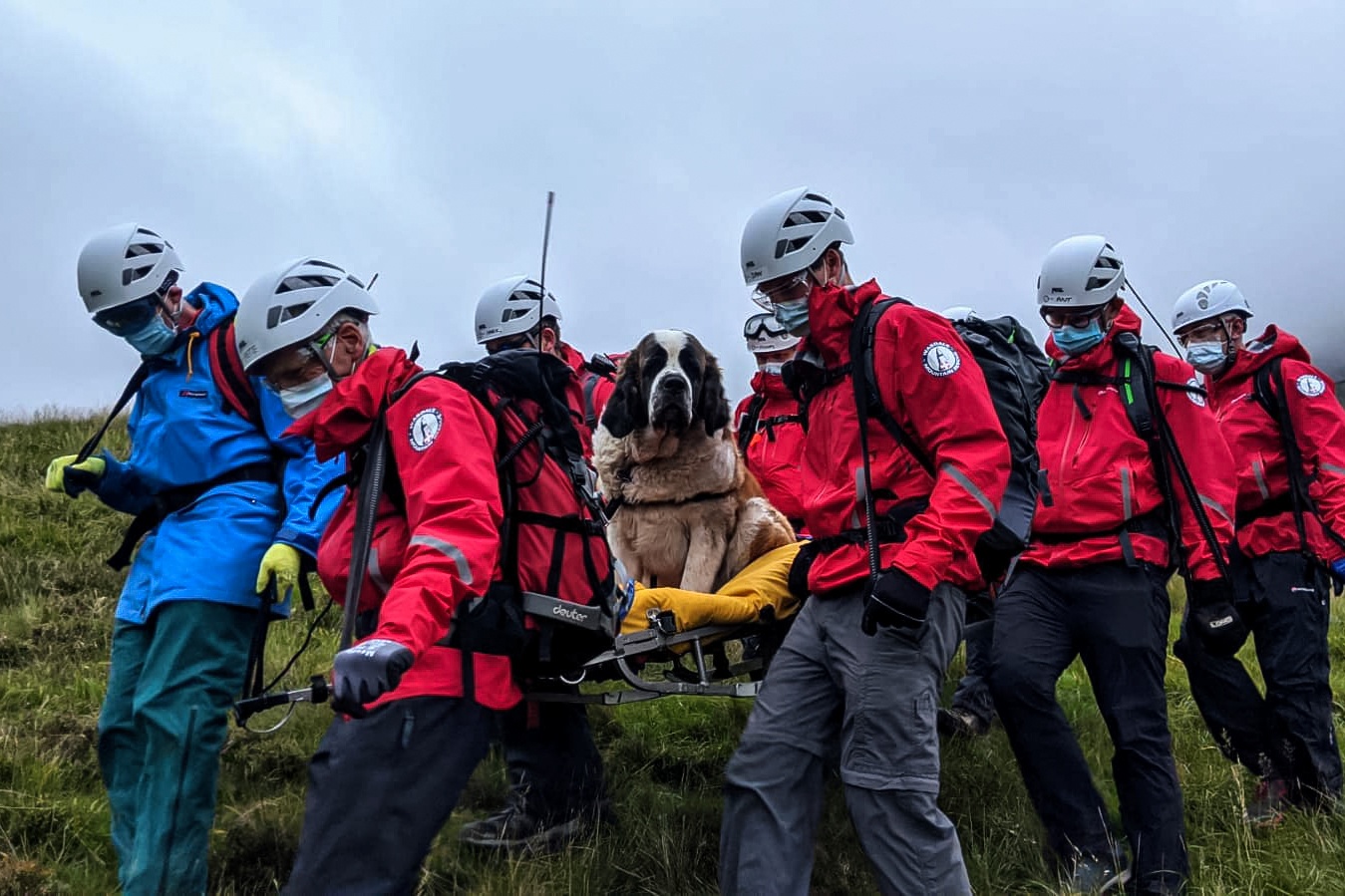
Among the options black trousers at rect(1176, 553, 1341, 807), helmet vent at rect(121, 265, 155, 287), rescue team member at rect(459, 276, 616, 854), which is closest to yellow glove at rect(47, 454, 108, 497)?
helmet vent at rect(121, 265, 155, 287)

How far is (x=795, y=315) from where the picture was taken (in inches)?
160

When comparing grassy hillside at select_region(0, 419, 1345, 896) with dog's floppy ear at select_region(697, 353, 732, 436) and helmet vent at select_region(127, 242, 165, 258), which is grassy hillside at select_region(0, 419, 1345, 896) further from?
dog's floppy ear at select_region(697, 353, 732, 436)

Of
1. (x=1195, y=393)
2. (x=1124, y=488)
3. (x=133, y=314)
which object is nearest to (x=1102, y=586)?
(x=1124, y=488)

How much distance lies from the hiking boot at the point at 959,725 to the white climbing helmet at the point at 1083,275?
7.95 ft

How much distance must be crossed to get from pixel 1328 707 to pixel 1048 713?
7.86 ft

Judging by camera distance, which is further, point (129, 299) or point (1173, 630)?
point (1173, 630)

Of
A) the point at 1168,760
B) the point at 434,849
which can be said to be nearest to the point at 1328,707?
the point at 1168,760

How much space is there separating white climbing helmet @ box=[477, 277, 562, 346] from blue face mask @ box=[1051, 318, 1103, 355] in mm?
3984

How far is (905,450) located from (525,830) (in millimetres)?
2480

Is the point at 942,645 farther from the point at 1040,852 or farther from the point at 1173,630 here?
the point at 1173,630

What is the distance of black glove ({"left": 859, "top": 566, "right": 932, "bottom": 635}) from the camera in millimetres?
3303

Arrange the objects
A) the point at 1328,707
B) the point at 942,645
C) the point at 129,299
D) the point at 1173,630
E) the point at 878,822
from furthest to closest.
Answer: the point at 1173,630 < the point at 1328,707 < the point at 129,299 < the point at 942,645 < the point at 878,822

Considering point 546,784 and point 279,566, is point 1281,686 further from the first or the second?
point 279,566

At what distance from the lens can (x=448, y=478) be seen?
9.89 feet
